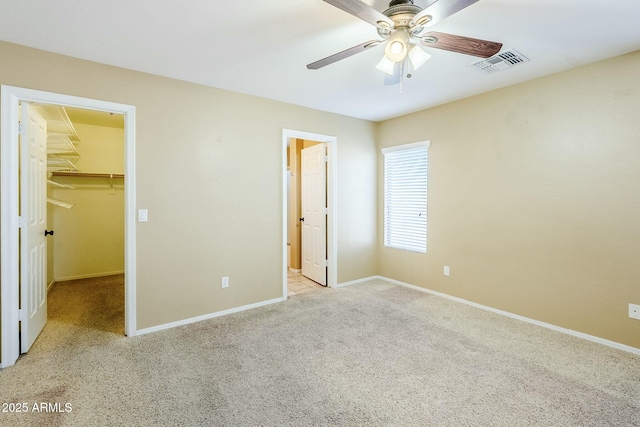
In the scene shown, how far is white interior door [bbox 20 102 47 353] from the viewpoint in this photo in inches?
95.2

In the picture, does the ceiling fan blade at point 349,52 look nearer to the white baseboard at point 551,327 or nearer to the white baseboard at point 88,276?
the white baseboard at point 551,327

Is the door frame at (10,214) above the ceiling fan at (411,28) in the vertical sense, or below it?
below

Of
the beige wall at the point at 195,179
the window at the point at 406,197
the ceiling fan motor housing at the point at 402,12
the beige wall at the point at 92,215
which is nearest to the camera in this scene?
the ceiling fan motor housing at the point at 402,12

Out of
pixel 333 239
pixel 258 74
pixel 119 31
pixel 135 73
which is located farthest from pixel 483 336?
pixel 135 73

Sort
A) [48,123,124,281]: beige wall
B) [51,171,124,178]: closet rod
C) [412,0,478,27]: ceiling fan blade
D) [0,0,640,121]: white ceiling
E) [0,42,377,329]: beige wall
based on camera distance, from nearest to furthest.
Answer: [412,0,478,27]: ceiling fan blade, [0,0,640,121]: white ceiling, [0,42,377,329]: beige wall, [51,171,124,178]: closet rod, [48,123,124,281]: beige wall

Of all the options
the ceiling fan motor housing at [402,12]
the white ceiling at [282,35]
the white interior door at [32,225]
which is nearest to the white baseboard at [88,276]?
the white interior door at [32,225]

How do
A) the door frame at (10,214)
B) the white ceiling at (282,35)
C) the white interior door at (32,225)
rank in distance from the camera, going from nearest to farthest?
1. the white ceiling at (282,35)
2. the door frame at (10,214)
3. the white interior door at (32,225)

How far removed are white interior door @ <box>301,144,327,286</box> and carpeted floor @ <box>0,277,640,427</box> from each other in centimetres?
140

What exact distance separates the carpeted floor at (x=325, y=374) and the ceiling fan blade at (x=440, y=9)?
7.45 feet

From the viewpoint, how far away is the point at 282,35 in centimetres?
221

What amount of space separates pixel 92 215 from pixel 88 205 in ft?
0.59

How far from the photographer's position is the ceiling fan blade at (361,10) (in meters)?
1.42

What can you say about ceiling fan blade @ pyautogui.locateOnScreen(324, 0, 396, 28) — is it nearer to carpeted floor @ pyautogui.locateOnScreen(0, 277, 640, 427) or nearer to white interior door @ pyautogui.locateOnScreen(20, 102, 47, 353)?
carpeted floor @ pyautogui.locateOnScreen(0, 277, 640, 427)

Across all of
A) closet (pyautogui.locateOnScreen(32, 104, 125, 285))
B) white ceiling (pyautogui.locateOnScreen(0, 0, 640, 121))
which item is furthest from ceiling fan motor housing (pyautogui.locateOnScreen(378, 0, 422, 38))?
closet (pyautogui.locateOnScreen(32, 104, 125, 285))
